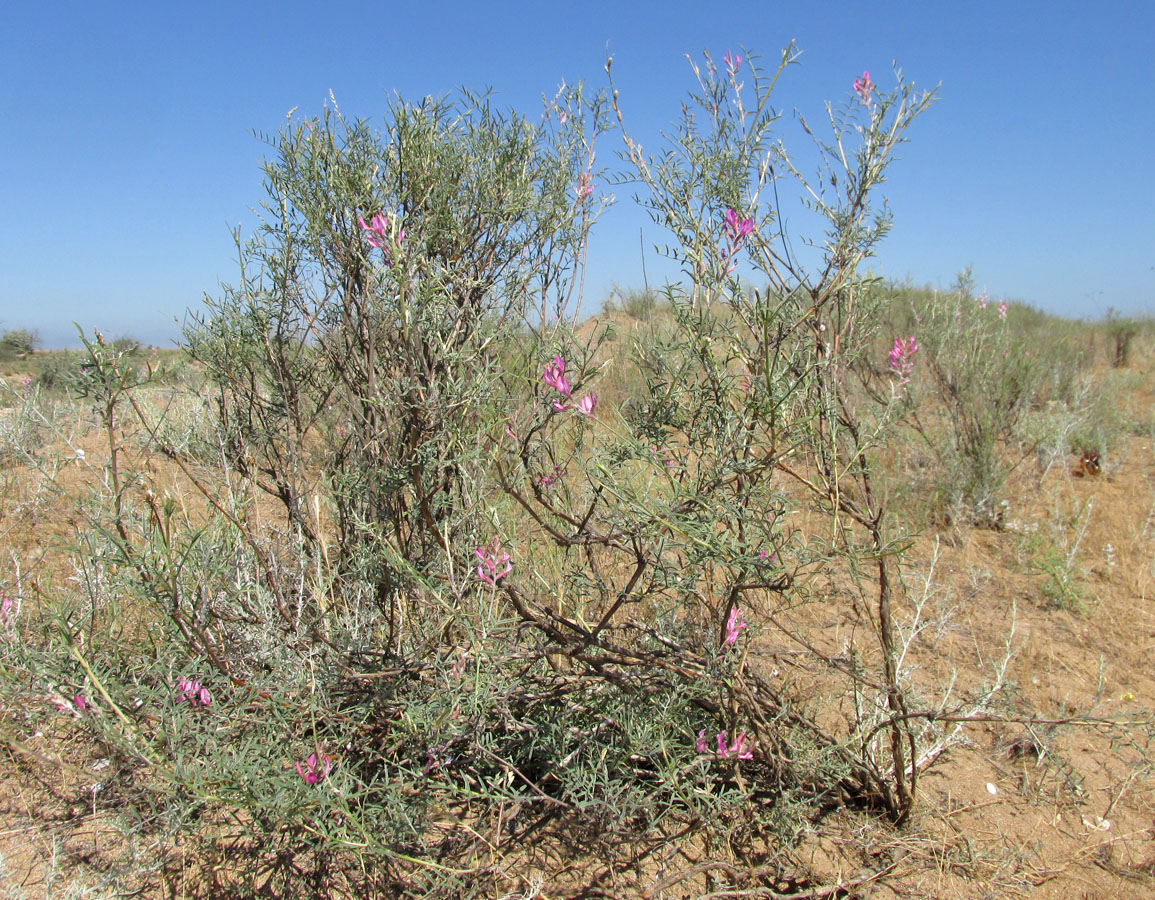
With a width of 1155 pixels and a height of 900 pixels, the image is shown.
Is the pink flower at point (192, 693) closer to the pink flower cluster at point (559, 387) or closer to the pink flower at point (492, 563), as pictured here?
the pink flower at point (492, 563)

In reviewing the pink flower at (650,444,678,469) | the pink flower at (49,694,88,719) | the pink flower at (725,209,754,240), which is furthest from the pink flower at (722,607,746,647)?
the pink flower at (49,694,88,719)

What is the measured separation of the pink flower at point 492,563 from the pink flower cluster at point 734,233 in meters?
0.94

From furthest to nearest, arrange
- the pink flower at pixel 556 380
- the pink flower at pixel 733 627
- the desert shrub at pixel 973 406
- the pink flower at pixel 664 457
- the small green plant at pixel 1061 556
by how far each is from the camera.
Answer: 1. the desert shrub at pixel 973 406
2. the small green plant at pixel 1061 556
3. the pink flower at pixel 733 627
4. the pink flower at pixel 556 380
5. the pink flower at pixel 664 457

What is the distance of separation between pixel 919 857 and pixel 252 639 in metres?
2.15

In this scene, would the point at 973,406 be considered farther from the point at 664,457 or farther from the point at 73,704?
the point at 73,704

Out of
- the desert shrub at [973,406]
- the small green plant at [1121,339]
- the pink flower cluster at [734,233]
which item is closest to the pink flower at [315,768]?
the pink flower cluster at [734,233]

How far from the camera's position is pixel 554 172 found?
2293 mm

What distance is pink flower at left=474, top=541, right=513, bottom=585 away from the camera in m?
1.61

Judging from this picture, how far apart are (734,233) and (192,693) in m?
1.85

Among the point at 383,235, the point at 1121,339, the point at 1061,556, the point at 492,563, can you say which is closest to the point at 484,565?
the point at 492,563

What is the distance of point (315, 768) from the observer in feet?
Result: 5.13

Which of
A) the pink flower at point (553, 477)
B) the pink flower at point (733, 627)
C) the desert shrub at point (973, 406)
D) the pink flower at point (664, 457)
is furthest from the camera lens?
the desert shrub at point (973, 406)

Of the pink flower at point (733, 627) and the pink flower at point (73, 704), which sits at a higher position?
the pink flower at point (733, 627)

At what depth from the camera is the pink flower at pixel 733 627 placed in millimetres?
1684
